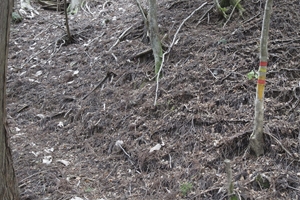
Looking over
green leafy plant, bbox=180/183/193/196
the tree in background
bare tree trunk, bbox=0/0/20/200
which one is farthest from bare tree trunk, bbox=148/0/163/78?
bare tree trunk, bbox=0/0/20/200

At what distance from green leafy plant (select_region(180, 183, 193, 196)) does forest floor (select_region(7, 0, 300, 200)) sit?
1.4 inches

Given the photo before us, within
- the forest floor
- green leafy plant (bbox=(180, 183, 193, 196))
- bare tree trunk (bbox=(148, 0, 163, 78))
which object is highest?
bare tree trunk (bbox=(148, 0, 163, 78))

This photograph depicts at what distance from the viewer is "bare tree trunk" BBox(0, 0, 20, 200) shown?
291 centimetres

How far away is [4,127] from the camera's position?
3.04 metres

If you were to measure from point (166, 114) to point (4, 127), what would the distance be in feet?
8.24

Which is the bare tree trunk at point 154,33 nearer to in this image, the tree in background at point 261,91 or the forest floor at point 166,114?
the forest floor at point 166,114

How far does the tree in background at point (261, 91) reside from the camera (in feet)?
11.7

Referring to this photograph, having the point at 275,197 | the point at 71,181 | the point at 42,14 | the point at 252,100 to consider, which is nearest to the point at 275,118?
the point at 252,100

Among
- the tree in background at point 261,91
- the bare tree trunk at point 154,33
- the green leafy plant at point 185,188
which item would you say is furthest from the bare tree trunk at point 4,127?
the bare tree trunk at point 154,33

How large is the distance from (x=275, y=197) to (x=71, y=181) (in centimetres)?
255

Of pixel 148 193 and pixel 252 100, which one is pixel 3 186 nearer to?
pixel 148 193

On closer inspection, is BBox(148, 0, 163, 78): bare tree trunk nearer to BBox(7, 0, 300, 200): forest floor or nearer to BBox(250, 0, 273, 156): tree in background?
BBox(7, 0, 300, 200): forest floor

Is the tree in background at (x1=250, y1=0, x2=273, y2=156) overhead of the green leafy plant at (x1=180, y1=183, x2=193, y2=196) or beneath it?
overhead

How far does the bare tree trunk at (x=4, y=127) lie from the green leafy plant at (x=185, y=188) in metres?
1.86
